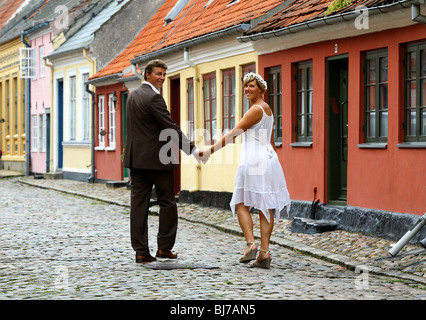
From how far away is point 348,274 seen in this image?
9430 mm

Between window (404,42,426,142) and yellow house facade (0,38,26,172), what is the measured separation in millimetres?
29046

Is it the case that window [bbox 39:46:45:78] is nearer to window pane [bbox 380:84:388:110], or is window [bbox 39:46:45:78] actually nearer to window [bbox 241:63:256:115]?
window [bbox 241:63:256:115]

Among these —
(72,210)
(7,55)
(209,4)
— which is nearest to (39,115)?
(7,55)

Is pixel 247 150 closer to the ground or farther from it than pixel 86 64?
closer to the ground

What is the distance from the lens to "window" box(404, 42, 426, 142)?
11984mm

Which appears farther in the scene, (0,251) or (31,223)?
(31,223)

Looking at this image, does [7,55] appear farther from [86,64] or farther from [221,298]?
[221,298]

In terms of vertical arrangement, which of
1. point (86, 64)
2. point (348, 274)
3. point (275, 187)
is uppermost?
point (86, 64)

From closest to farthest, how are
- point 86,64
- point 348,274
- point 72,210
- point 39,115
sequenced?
point 348,274 < point 72,210 < point 86,64 < point 39,115

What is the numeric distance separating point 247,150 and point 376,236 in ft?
11.3

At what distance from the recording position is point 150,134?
31.9 ft

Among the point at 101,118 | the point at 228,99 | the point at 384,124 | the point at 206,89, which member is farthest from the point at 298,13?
the point at 101,118

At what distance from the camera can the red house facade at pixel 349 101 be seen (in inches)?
477

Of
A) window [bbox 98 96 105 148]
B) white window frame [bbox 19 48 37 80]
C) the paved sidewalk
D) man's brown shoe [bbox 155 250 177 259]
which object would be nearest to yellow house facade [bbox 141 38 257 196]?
the paved sidewalk
